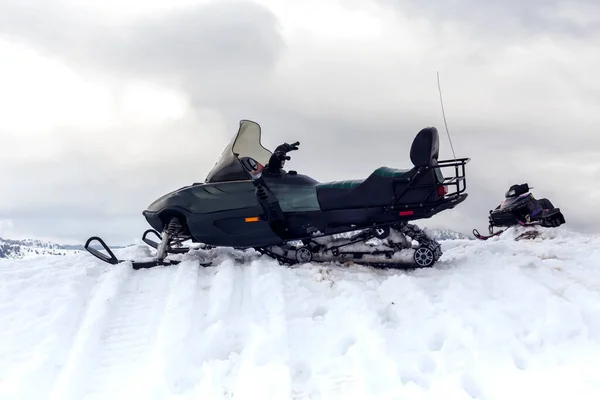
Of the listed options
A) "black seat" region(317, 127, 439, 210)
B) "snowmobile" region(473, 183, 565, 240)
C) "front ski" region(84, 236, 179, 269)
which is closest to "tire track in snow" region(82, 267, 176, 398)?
"front ski" region(84, 236, 179, 269)

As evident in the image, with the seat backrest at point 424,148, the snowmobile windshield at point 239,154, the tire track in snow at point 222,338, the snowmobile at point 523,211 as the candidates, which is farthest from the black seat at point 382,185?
the snowmobile at point 523,211

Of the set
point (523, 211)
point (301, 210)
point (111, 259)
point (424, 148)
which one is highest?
point (424, 148)

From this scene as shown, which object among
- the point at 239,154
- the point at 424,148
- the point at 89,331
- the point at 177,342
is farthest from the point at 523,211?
the point at 89,331

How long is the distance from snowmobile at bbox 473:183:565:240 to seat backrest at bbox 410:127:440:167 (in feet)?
16.7

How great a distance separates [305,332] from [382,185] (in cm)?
296

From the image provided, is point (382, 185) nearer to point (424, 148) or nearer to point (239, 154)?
point (424, 148)

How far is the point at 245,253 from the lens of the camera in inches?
331

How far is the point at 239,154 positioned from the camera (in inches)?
312

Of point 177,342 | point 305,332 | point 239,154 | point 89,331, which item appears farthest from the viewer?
point 239,154

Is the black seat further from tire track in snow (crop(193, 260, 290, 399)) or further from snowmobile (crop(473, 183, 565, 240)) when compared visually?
snowmobile (crop(473, 183, 565, 240))

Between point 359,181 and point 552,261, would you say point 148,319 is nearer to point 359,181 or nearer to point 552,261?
point 359,181

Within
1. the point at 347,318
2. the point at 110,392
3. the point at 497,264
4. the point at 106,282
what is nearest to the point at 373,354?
the point at 347,318

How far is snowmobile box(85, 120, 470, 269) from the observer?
272 inches

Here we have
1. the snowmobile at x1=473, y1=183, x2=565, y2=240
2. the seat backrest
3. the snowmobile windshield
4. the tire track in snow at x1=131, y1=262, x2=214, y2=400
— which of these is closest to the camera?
the tire track in snow at x1=131, y1=262, x2=214, y2=400
